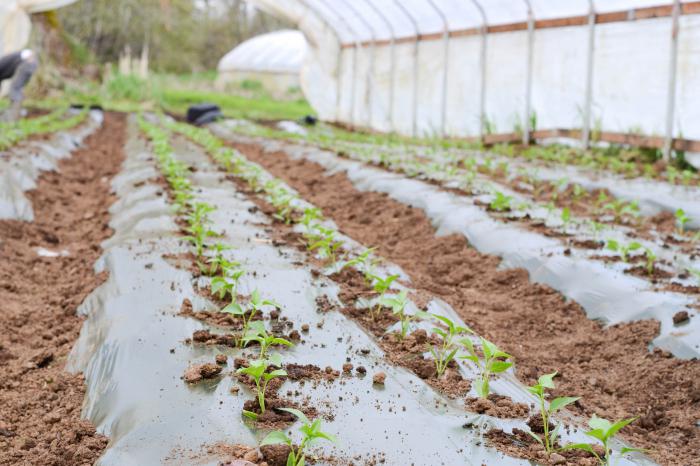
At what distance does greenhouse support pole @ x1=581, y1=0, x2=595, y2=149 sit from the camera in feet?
30.8

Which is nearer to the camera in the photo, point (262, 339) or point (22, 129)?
point (262, 339)

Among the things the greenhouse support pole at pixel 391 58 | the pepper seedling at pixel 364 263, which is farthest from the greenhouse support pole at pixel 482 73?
the pepper seedling at pixel 364 263

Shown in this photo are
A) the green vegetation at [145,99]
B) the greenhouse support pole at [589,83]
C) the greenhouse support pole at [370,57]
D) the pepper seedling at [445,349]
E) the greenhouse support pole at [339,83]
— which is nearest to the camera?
the pepper seedling at [445,349]

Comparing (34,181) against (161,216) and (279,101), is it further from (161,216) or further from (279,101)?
(279,101)

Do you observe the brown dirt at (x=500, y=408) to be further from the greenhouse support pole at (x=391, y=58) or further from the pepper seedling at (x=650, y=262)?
the greenhouse support pole at (x=391, y=58)

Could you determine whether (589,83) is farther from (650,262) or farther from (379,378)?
(379,378)

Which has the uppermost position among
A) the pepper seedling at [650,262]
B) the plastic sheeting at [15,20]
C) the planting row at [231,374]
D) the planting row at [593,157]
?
the plastic sheeting at [15,20]

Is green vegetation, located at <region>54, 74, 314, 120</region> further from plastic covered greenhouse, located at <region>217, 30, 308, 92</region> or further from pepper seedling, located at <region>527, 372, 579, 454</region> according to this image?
pepper seedling, located at <region>527, 372, 579, 454</region>

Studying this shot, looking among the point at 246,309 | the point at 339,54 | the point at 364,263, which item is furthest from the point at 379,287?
the point at 339,54

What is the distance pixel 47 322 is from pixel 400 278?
1845 millimetres

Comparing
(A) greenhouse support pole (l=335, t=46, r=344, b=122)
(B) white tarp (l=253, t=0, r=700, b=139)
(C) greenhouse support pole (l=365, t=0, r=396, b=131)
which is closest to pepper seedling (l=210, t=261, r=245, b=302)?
(B) white tarp (l=253, t=0, r=700, b=139)

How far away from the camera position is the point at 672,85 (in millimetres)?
8211

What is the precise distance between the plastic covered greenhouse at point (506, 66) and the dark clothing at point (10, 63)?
5.25 meters

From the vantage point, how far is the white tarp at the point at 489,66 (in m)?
8.58
